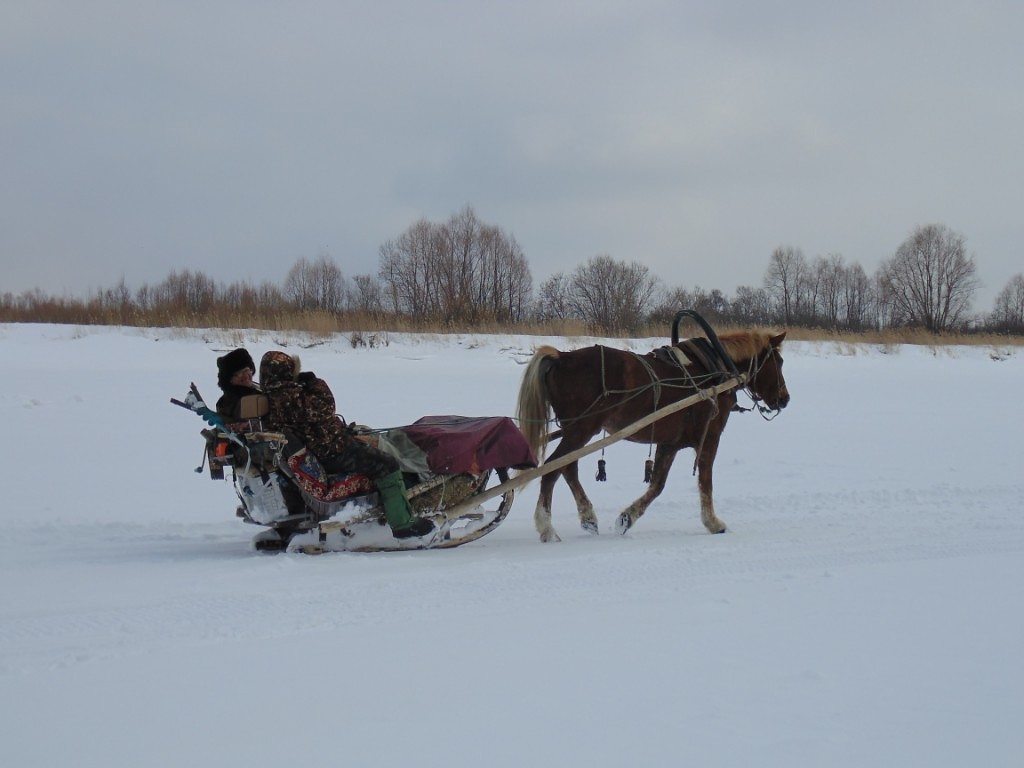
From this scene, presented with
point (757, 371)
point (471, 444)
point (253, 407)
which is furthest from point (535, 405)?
point (253, 407)

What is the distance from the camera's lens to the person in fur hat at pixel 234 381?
17.5 feet

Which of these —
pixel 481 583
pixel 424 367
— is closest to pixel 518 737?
pixel 481 583

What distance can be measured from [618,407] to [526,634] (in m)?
3.47

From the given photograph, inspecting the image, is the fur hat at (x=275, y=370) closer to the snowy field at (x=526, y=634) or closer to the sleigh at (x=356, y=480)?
the sleigh at (x=356, y=480)

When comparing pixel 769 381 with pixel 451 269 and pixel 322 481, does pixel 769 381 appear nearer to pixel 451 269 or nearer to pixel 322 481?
pixel 322 481

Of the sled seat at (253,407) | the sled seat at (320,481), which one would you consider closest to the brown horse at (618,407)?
the sled seat at (320,481)

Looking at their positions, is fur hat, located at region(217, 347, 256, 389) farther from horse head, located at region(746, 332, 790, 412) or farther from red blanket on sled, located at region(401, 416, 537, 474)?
horse head, located at region(746, 332, 790, 412)

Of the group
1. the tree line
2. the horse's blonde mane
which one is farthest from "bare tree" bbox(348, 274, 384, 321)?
the horse's blonde mane

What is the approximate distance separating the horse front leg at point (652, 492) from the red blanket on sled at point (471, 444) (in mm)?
907

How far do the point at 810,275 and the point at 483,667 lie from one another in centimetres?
5126

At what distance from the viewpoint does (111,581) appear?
15.0 feet

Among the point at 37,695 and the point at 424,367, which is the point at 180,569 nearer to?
the point at 37,695

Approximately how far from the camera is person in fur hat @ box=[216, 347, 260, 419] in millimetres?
5320

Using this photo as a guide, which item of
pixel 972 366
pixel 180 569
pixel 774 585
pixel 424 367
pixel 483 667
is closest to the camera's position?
pixel 483 667
